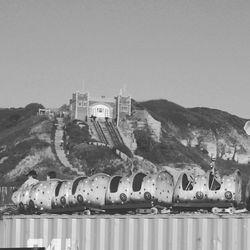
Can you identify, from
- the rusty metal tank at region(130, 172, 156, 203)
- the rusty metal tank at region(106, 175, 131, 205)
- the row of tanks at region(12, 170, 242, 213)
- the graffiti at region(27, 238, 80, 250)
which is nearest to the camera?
the row of tanks at region(12, 170, 242, 213)

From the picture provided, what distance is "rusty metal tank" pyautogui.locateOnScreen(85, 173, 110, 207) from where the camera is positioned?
17.5 meters

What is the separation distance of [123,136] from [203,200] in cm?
14097

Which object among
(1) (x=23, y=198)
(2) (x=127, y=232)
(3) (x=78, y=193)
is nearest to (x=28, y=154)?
(1) (x=23, y=198)

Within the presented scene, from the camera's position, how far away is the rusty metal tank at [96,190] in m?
17.5

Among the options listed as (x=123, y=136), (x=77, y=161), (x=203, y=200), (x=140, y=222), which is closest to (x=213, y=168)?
(x=203, y=200)

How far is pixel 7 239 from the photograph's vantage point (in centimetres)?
1764

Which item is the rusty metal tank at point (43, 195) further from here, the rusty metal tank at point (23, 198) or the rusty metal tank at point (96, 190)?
the rusty metal tank at point (96, 190)

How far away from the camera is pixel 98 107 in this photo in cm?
16950

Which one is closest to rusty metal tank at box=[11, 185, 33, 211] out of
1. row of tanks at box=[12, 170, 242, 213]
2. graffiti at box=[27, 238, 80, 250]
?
row of tanks at box=[12, 170, 242, 213]

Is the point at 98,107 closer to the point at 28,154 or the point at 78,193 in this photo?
the point at 28,154

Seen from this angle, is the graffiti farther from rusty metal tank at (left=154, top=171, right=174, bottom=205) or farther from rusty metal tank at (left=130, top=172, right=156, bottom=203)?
rusty metal tank at (left=154, top=171, right=174, bottom=205)

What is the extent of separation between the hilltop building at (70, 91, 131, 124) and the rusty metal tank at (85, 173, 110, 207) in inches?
5730

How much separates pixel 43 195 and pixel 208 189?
12.8 ft

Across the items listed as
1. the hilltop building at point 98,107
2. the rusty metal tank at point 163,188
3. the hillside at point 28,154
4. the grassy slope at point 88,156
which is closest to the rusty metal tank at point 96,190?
the rusty metal tank at point 163,188
